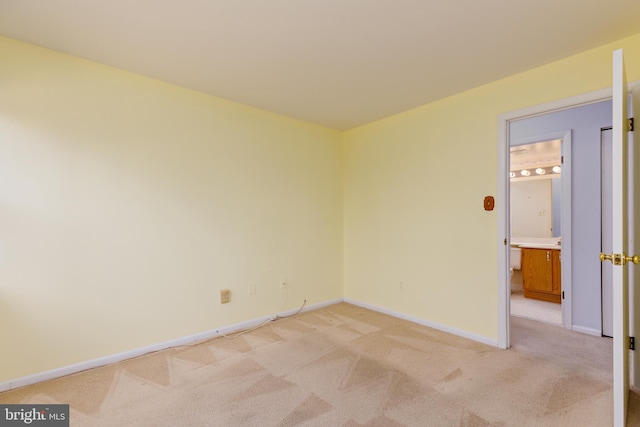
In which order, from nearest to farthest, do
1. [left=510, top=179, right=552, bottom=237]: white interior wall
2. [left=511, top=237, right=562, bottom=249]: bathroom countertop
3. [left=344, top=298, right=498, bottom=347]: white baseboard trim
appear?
[left=344, top=298, right=498, bottom=347]: white baseboard trim → [left=511, top=237, right=562, bottom=249]: bathroom countertop → [left=510, top=179, right=552, bottom=237]: white interior wall

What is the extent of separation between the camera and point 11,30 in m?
1.97

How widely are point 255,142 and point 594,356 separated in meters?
3.68

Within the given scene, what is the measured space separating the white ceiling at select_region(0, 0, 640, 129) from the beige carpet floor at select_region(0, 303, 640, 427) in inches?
93.3

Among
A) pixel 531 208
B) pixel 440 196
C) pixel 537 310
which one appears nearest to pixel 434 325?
pixel 440 196

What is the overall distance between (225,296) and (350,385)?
157 centimetres

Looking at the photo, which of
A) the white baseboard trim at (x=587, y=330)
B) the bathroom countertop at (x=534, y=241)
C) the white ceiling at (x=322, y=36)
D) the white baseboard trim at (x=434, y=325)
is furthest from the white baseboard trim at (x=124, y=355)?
the bathroom countertop at (x=534, y=241)

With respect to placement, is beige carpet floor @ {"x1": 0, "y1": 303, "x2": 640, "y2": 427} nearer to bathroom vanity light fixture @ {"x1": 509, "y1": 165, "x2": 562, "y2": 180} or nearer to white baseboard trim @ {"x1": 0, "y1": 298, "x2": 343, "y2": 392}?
white baseboard trim @ {"x1": 0, "y1": 298, "x2": 343, "y2": 392}

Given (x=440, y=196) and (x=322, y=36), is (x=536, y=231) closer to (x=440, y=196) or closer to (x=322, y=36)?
(x=440, y=196)

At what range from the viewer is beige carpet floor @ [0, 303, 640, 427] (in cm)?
178

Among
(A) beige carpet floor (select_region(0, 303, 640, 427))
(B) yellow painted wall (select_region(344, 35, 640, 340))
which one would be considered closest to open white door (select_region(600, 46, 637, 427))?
(A) beige carpet floor (select_region(0, 303, 640, 427))

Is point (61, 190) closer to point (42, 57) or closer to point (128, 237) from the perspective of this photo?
point (128, 237)

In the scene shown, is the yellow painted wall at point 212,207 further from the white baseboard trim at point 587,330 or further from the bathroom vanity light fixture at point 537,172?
the bathroom vanity light fixture at point 537,172

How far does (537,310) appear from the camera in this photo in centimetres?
387

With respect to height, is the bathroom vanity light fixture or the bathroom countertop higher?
the bathroom vanity light fixture
